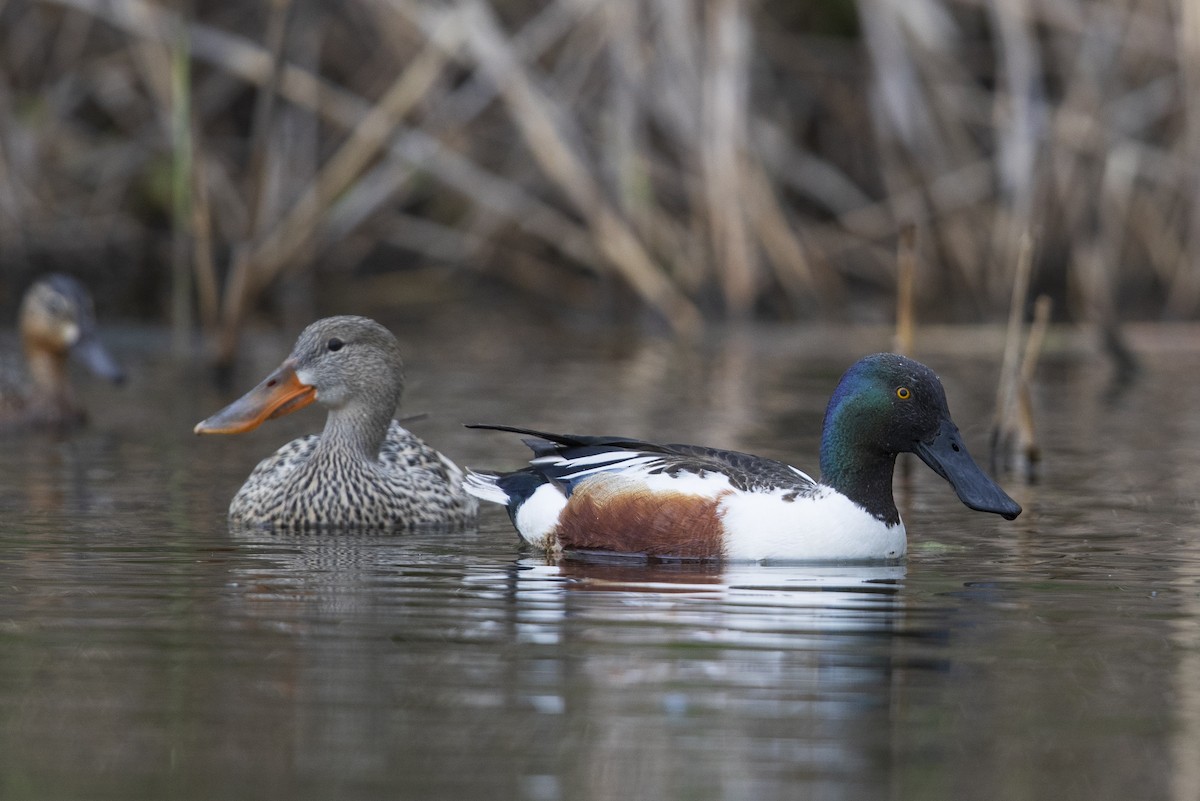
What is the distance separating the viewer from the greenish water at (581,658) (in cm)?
401

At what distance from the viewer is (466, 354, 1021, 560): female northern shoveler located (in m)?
6.71

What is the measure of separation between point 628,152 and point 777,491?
8547 millimetres

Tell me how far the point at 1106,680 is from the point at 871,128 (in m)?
13.3

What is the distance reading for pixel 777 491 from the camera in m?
6.77

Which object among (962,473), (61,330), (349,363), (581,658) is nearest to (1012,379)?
(962,473)

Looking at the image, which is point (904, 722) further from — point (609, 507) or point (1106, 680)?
point (609, 507)

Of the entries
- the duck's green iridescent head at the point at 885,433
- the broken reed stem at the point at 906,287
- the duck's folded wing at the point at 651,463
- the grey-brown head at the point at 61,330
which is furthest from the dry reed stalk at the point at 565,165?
the duck's green iridescent head at the point at 885,433

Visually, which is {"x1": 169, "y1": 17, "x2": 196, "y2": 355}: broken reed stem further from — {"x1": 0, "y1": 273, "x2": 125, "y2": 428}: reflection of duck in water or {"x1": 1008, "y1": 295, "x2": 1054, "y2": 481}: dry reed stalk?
{"x1": 1008, "y1": 295, "x2": 1054, "y2": 481}: dry reed stalk

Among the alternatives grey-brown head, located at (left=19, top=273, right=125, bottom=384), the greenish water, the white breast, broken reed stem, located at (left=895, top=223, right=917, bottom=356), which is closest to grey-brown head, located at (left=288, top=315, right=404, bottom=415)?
the greenish water

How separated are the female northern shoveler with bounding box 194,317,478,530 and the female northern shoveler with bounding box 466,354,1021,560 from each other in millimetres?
934

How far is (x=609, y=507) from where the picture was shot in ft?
22.8

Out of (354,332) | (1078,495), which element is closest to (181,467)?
(354,332)

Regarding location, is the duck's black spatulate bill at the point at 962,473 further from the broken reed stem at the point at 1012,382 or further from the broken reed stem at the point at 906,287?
the broken reed stem at the point at 906,287

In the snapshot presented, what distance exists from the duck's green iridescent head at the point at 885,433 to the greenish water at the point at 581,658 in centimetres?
30
